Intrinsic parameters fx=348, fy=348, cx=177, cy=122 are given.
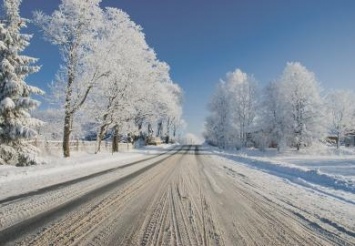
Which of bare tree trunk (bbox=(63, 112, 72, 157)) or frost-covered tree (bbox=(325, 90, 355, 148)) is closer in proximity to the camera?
bare tree trunk (bbox=(63, 112, 72, 157))

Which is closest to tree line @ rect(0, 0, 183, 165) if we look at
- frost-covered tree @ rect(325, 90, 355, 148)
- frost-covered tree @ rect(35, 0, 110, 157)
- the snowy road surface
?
frost-covered tree @ rect(35, 0, 110, 157)

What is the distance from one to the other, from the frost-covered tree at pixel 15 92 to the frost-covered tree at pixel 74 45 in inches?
254

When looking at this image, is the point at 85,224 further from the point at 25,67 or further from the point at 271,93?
the point at 271,93

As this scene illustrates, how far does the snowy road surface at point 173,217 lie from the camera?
522 cm

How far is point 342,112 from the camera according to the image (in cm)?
6494

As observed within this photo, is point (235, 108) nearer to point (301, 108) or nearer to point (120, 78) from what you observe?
point (301, 108)

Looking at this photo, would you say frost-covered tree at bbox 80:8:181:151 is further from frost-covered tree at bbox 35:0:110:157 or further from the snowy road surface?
the snowy road surface

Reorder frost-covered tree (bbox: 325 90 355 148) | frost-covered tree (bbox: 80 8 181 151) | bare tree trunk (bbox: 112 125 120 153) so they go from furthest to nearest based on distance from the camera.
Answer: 1. frost-covered tree (bbox: 325 90 355 148)
2. bare tree trunk (bbox: 112 125 120 153)
3. frost-covered tree (bbox: 80 8 181 151)

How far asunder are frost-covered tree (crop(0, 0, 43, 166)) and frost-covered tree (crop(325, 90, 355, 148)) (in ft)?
186

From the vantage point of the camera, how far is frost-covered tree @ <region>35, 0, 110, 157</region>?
26.1 meters

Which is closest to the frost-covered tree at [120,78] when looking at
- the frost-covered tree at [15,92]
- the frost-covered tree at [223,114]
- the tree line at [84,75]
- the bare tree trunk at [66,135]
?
the tree line at [84,75]

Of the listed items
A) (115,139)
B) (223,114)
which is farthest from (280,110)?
(115,139)

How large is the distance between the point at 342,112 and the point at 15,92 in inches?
2394

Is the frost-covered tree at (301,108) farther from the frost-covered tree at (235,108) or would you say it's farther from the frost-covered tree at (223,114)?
the frost-covered tree at (223,114)
